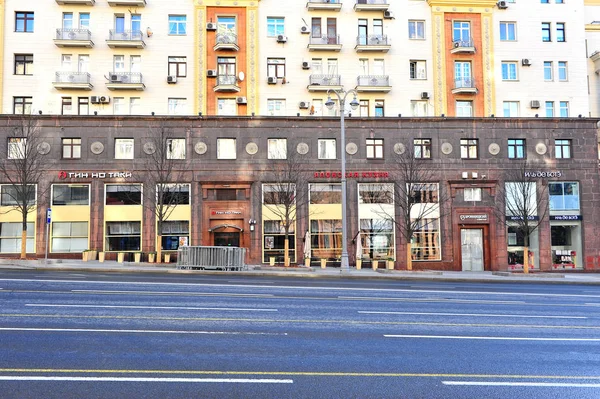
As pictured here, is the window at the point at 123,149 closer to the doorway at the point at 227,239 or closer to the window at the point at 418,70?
the doorway at the point at 227,239

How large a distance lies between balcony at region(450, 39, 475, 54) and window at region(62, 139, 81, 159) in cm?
Result: 2595

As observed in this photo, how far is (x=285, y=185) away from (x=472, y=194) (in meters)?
12.8

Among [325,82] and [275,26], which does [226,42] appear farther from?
[325,82]

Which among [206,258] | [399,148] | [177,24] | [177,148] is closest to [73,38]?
[177,24]

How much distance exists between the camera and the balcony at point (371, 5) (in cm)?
3400

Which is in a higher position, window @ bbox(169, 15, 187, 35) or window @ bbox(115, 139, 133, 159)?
window @ bbox(169, 15, 187, 35)

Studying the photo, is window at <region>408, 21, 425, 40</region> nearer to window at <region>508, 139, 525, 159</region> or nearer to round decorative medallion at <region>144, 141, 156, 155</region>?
window at <region>508, 139, 525, 159</region>

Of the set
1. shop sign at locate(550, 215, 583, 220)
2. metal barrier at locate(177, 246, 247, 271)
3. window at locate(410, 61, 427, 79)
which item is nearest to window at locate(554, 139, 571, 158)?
shop sign at locate(550, 215, 583, 220)

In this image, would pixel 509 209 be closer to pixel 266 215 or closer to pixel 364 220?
pixel 364 220

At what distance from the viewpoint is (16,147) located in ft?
101

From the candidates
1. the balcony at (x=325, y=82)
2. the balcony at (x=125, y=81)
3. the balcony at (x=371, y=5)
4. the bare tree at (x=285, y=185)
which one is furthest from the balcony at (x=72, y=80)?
the balcony at (x=371, y=5)

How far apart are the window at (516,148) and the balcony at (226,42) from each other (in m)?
19.8

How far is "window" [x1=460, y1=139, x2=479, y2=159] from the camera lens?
33.7 metres

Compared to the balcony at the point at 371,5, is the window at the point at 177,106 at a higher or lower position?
lower
